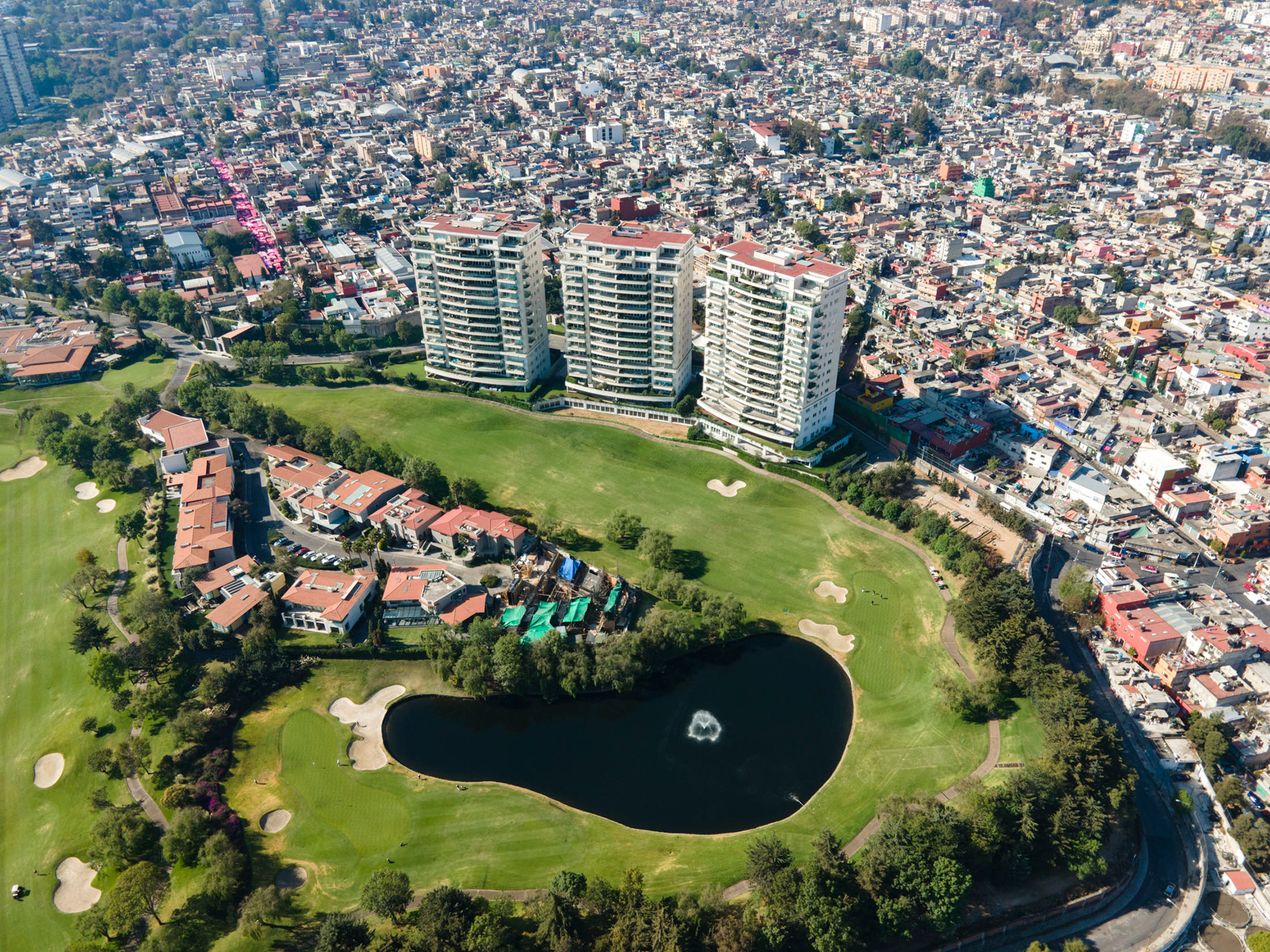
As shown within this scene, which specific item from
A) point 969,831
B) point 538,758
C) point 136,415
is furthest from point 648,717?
point 136,415

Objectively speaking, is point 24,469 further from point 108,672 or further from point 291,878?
point 291,878

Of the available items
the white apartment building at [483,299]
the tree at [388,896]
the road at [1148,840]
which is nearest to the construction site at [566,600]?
the tree at [388,896]

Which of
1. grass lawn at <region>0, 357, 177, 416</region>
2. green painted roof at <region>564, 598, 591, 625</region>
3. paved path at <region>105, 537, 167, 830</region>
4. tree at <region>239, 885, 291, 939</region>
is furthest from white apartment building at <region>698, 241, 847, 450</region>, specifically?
grass lawn at <region>0, 357, 177, 416</region>

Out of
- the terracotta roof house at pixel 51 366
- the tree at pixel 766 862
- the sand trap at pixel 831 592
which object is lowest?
the sand trap at pixel 831 592

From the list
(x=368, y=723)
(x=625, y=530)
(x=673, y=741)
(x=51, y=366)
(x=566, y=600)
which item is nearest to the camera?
(x=673, y=741)

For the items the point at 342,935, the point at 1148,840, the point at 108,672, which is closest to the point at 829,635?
the point at 1148,840

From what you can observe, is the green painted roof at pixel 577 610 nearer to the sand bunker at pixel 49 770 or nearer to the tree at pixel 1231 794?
the sand bunker at pixel 49 770

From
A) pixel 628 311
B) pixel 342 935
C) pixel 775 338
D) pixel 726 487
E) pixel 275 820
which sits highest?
pixel 775 338
